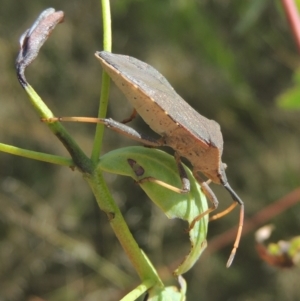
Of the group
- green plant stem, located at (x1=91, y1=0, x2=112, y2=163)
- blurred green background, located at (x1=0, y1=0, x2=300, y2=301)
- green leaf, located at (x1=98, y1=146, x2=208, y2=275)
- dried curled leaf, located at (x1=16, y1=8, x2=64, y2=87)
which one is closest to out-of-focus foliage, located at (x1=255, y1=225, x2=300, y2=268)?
Result: green leaf, located at (x1=98, y1=146, x2=208, y2=275)

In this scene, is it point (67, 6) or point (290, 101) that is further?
point (67, 6)

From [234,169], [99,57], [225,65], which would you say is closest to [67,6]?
[225,65]

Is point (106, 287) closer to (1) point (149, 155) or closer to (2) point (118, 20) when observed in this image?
(2) point (118, 20)

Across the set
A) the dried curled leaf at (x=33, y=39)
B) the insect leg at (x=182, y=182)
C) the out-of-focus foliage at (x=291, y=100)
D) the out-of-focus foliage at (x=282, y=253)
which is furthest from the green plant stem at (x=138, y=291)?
the out-of-focus foliage at (x=291, y=100)

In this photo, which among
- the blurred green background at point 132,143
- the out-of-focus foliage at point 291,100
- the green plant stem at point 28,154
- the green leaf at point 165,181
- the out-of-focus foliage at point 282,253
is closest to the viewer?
the green plant stem at point 28,154

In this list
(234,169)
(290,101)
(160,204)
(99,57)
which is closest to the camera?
(160,204)

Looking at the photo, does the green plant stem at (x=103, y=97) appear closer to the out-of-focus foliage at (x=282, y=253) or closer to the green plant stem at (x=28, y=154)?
the green plant stem at (x=28, y=154)

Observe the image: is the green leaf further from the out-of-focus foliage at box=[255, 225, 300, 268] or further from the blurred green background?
the blurred green background

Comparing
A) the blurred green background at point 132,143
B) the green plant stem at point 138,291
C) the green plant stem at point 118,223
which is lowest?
the blurred green background at point 132,143
